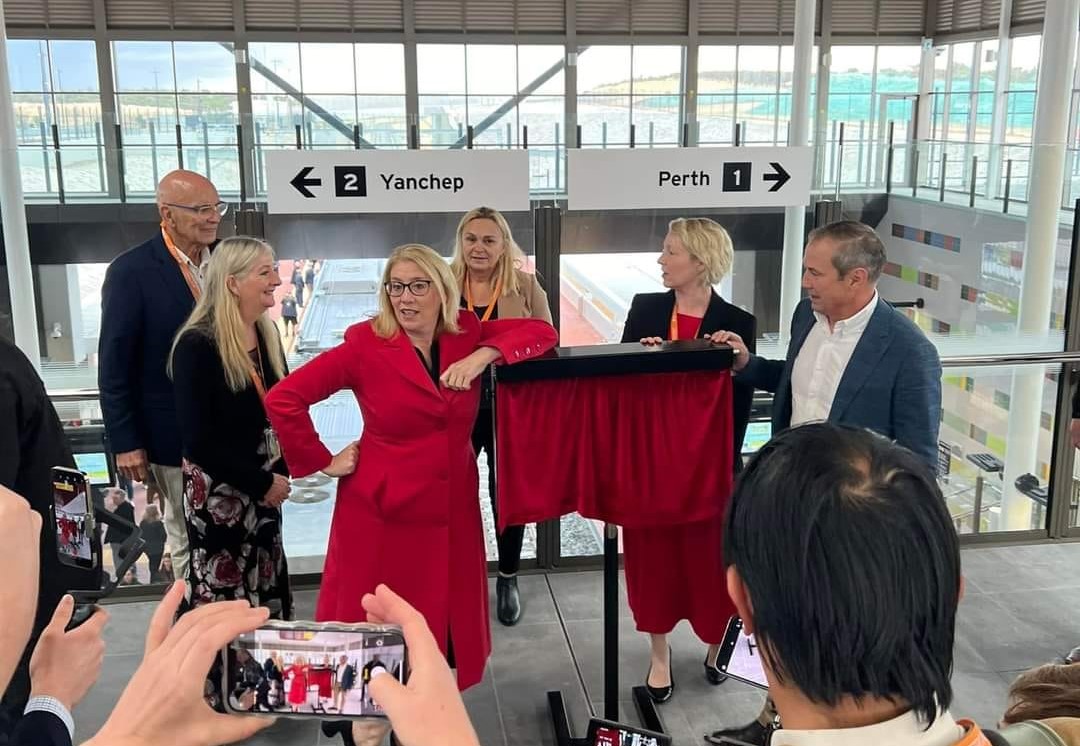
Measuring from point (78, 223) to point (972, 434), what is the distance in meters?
4.70

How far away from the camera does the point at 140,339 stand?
3330 mm

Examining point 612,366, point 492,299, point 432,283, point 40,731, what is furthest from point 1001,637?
point 40,731

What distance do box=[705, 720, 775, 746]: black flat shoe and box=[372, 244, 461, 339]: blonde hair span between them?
5.51 feet

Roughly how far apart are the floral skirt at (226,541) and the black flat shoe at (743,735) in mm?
1539

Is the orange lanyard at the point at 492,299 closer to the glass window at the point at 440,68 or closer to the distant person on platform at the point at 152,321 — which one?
the distant person on platform at the point at 152,321

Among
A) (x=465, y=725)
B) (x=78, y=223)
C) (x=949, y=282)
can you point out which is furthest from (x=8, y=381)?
(x=949, y=282)

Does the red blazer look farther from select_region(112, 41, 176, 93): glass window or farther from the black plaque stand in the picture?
select_region(112, 41, 176, 93): glass window

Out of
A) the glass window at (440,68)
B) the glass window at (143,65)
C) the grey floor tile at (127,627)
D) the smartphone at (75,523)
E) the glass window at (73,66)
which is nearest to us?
the smartphone at (75,523)

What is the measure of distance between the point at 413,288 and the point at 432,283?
0.06 metres

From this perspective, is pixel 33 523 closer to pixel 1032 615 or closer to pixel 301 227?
pixel 301 227

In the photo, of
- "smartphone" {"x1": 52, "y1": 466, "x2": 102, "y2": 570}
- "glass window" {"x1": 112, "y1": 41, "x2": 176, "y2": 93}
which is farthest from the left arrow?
"glass window" {"x1": 112, "y1": 41, "x2": 176, "y2": 93}

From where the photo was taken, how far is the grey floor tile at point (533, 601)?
4137mm

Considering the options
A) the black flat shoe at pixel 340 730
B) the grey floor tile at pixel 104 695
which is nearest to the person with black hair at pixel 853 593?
the black flat shoe at pixel 340 730

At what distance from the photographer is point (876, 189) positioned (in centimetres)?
478
